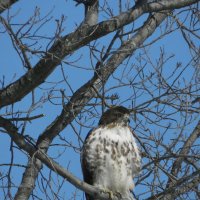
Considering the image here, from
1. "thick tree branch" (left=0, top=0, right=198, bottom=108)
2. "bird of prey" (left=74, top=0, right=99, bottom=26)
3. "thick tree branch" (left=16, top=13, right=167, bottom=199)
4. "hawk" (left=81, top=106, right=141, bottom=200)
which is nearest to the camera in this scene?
"thick tree branch" (left=0, top=0, right=198, bottom=108)

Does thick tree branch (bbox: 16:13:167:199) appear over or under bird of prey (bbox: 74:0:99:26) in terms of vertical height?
under

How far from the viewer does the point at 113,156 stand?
5.83 m

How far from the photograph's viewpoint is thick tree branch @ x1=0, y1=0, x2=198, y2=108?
4.31 metres

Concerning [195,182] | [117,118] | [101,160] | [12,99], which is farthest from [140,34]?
[12,99]

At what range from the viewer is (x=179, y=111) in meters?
5.73

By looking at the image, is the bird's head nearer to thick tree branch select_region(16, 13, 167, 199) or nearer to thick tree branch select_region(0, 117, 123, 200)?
thick tree branch select_region(16, 13, 167, 199)

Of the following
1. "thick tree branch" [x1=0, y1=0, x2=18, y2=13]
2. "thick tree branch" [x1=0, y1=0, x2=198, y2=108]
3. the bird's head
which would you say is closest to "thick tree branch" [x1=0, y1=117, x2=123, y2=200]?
"thick tree branch" [x1=0, y1=0, x2=198, y2=108]

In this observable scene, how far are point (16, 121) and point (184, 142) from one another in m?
2.77

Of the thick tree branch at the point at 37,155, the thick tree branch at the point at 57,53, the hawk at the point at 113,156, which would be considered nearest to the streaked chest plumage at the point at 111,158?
the hawk at the point at 113,156

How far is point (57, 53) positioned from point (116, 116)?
73.8 inches

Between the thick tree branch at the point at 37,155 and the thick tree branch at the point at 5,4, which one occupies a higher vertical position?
the thick tree branch at the point at 5,4

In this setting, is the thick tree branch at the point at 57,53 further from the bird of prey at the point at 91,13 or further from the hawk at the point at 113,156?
the hawk at the point at 113,156

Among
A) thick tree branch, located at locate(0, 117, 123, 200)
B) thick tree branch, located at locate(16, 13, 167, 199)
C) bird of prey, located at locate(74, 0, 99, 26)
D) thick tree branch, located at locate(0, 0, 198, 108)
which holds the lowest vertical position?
thick tree branch, located at locate(0, 117, 123, 200)

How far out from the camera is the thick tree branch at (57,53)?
4.31 metres
